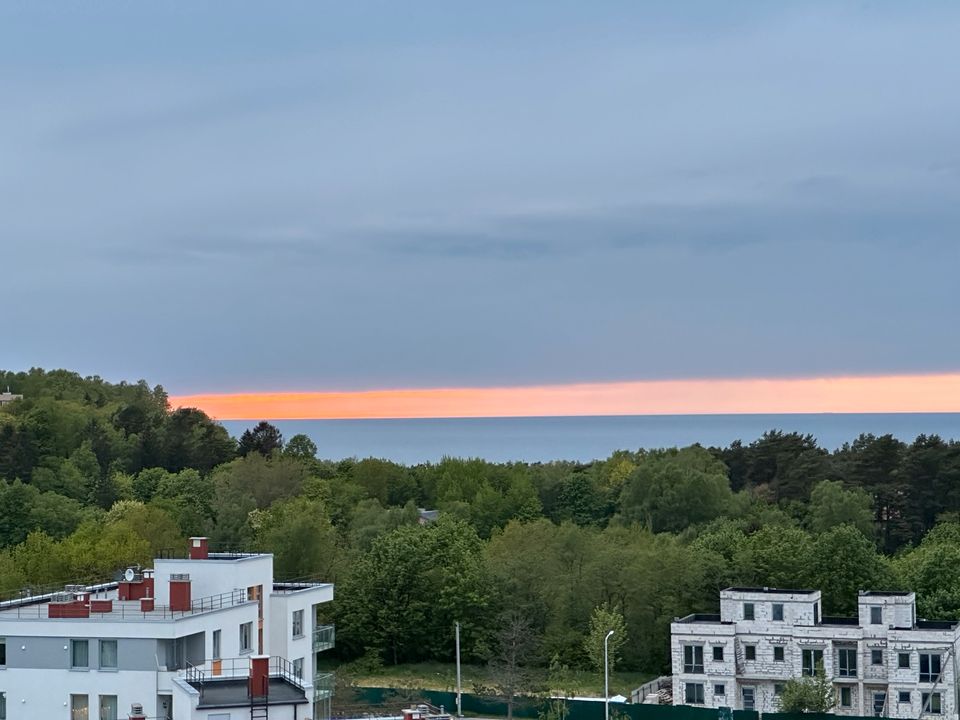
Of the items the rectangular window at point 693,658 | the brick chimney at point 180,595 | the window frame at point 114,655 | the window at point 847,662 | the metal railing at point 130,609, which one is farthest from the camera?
the rectangular window at point 693,658

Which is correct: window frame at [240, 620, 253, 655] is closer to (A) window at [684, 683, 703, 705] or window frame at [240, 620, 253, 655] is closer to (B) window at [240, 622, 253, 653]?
(B) window at [240, 622, 253, 653]

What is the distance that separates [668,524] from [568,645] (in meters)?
26.0

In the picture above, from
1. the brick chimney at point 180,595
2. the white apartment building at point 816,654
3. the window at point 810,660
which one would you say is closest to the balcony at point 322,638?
the brick chimney at point 180,595

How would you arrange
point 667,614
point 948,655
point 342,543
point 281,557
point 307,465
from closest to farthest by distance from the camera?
point 948,655 < point 667,614 < point 281,557 < point 342,543 < point 307,465

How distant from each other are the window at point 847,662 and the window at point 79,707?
33.7 meters

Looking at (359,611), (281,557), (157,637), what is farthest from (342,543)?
(157,637)

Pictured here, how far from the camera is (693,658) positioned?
6391 cm

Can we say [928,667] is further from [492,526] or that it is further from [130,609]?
[492,526]

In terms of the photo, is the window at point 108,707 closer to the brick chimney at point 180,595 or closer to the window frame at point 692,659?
the brick chimney at point 180,595

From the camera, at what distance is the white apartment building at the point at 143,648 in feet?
125

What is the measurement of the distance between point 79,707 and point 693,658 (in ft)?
103

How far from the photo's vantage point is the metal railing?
39875mm

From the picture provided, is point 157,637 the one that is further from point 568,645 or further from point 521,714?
point 568,645

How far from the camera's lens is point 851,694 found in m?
61.8
